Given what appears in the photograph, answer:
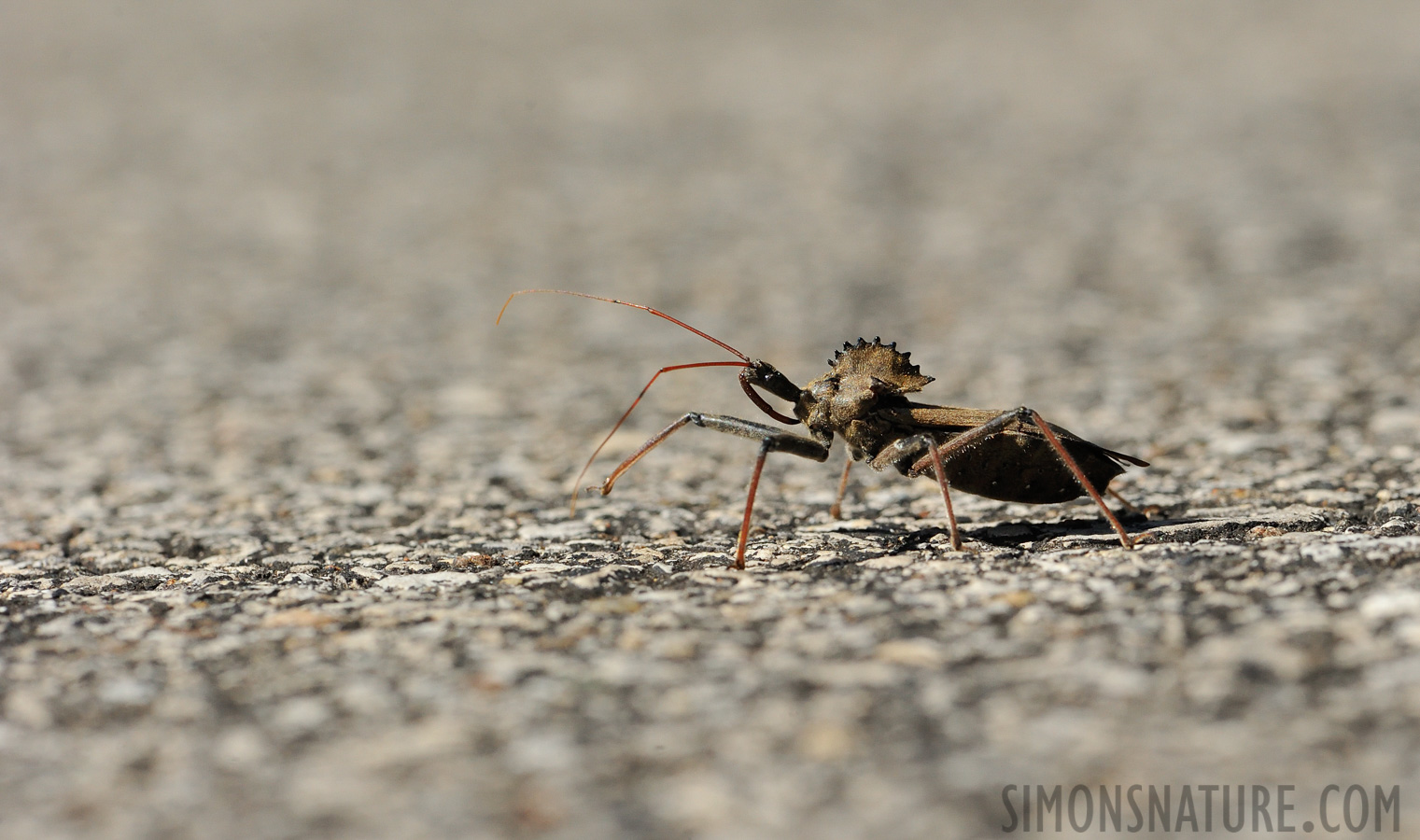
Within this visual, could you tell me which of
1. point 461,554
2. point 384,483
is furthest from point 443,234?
point 461,554

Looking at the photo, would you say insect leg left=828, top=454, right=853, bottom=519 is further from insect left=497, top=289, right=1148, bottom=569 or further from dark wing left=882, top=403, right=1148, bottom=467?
dark wing left=882, top=403, right=1148, bottom=467

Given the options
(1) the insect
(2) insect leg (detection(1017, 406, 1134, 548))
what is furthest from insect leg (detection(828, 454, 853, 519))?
(2) insect leg (detection(1017, 406, 1134, 548))

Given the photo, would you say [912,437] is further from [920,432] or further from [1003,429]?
[1003,429]

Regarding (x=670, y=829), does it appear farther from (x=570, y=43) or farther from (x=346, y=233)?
(x=570, y=43)

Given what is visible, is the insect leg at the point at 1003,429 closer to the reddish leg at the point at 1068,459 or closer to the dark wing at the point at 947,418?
the reddish leg at the point at 1068,459

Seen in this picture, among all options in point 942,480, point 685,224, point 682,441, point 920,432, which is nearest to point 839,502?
point 920,432

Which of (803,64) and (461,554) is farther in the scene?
(803,64)

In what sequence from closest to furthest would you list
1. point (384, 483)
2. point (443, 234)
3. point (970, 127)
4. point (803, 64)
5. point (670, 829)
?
point (670, 829) < point (384, 483) < point (443, 234) < point (970, 127) < point (803, 64)
